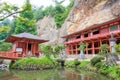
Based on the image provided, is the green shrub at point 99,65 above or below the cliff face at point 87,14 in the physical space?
below

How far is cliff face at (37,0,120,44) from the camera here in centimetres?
3032

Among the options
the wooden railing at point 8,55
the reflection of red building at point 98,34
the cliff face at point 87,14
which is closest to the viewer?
the wooden railing at point 8,55

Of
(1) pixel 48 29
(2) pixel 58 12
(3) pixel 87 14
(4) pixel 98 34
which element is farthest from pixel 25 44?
(2) pixel 58 12

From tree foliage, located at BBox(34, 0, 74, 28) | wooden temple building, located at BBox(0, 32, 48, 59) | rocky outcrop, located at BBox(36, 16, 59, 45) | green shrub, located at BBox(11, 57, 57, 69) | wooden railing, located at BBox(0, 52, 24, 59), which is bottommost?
green shrub, located at BBox(11, 57, 57, 69)

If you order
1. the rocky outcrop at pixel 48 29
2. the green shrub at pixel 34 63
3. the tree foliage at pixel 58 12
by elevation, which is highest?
the tree foliage at pixel 58 12

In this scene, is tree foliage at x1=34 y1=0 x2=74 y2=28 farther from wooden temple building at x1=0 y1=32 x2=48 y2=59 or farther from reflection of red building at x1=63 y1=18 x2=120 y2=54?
wooden temple building at x1=0 y1=32 x2=48 y2=59

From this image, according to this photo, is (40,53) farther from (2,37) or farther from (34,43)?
(2,37)

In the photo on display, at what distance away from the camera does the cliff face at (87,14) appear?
3032 centimetres

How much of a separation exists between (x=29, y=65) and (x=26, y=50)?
677 cm

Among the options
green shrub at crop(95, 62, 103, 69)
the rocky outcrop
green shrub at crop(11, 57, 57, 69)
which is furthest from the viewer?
the rocky outcrop

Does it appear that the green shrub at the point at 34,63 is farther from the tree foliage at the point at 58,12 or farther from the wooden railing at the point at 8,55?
the tree foliage at the point at 58,12

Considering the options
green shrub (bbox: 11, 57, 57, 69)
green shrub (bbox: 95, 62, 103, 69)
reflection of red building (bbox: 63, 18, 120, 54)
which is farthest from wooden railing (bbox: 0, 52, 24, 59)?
reflection of red building (bbox: 63, 18, 120, 54)

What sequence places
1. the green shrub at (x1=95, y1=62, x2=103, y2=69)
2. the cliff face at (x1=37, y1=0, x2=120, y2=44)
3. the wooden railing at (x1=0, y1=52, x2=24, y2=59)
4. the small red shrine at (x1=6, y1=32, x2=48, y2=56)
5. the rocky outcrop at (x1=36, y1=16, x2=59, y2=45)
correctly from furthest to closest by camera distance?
the rocky outcrop at (x1=36, y1=16, x2=59, y2=45) < the cliff face at (x1=37, y1=0, x2=120, y2=44) < the small red shrine at (x1=6, y1=32, x2=48, y2=56) < the wooden railing at (x1=0, y1=52, x2=24, y2=59) < the green shrub at (x1=95, y1=62, x2=103, y2=69)

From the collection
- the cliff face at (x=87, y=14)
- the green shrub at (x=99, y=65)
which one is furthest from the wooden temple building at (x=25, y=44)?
the cliff face at (x=87, y=14)
